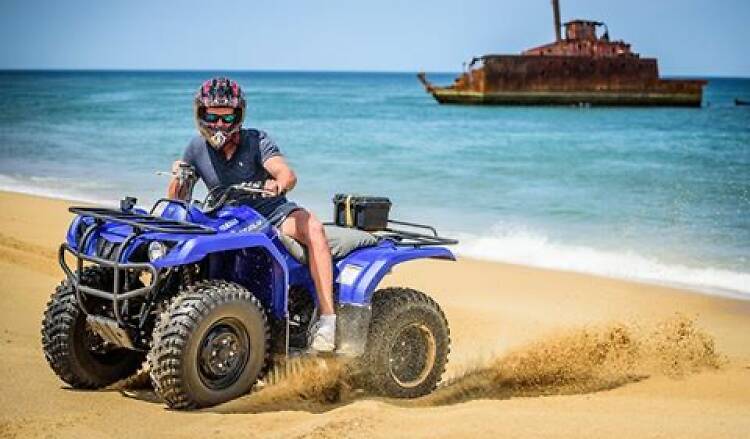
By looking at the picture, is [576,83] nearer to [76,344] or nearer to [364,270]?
[364,270]

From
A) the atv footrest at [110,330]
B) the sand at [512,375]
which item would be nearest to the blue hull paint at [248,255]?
the atv footrest at [110,330]

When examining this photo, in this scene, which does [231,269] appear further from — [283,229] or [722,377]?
[722,377]

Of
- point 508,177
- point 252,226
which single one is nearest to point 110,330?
point 252,226

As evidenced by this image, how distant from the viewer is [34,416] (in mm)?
4961

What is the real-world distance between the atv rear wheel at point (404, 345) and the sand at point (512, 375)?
0.11 metres

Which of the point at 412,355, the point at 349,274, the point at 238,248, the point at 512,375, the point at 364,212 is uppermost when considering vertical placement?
the point at 364,212

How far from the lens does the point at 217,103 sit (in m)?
5.25

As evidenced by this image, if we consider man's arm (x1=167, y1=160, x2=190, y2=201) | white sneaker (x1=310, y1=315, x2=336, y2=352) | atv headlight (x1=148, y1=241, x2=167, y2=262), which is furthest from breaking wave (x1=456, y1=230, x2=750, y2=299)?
atv headlight (x1=148, y1=241, x2=167, y2=262)

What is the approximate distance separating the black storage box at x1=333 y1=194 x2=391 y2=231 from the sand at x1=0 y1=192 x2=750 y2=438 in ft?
3.30

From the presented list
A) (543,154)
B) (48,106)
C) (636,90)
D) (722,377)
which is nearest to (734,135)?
(543,154)

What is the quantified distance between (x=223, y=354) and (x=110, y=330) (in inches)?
22.0

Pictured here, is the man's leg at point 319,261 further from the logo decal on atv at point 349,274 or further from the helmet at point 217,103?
the helmet at point 217,103

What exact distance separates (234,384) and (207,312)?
0.48 meters

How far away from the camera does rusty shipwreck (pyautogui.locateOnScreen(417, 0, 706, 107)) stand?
262 ft
